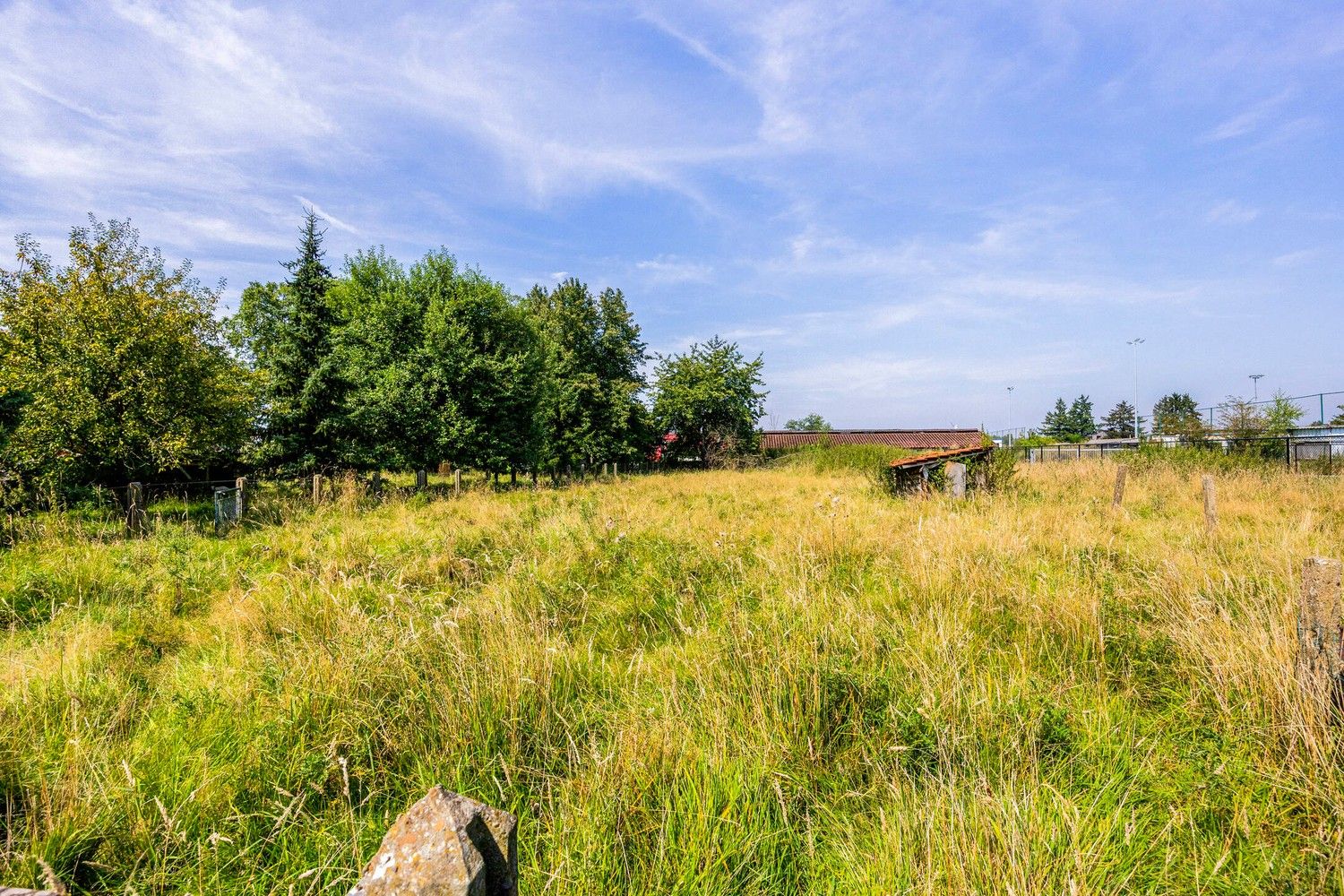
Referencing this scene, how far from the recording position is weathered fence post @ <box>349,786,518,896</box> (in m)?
0.86

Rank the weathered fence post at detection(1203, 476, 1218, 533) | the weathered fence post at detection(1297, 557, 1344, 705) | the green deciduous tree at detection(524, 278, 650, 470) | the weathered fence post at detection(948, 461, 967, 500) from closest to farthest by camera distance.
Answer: the weathered fence post at detection(1297, 557, 1344, 705) → the weathered fence post at detection(1203, 476, 1218, 533) → the weathered fence post at detection(948, 461, 967, 500) → the green deciduous tree at detection(524, 278, 650, 470)

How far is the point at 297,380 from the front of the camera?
1848 centimetres

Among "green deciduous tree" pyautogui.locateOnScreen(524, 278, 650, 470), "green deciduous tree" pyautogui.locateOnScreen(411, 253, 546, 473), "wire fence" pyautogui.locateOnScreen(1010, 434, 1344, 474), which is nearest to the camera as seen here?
"wire fence" pyautogui.locateOnScreen(1010, 434, 1344, 474)

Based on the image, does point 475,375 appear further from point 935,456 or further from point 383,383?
point 935,456

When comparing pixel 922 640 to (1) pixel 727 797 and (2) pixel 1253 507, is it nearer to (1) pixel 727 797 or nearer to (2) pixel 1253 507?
(1) pixel 727 797

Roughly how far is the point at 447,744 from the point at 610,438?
102 feet

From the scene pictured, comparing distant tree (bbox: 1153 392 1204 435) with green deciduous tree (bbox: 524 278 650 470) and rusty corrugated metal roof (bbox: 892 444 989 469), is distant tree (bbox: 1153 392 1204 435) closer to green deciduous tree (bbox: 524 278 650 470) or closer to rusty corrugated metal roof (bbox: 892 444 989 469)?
rusty corrugated metal roof (bbox: 892 444 989 469)

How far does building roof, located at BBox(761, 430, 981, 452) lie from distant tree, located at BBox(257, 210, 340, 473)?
4039 centimetres

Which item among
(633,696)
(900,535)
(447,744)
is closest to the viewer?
(447,744)

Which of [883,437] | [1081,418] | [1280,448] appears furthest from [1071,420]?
[1280,448]

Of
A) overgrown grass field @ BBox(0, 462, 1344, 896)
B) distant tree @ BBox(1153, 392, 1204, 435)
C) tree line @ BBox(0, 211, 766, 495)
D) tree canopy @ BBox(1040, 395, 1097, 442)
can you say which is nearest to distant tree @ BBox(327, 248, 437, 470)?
tree line @ BBox(0, 211, 766, 495)

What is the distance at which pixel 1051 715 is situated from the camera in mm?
3023

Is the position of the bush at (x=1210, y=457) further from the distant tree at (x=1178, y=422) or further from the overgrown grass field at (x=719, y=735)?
the overgrown grass field at (x=719, y=735)

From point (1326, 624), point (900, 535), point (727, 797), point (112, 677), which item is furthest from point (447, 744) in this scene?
point (900, 535)
